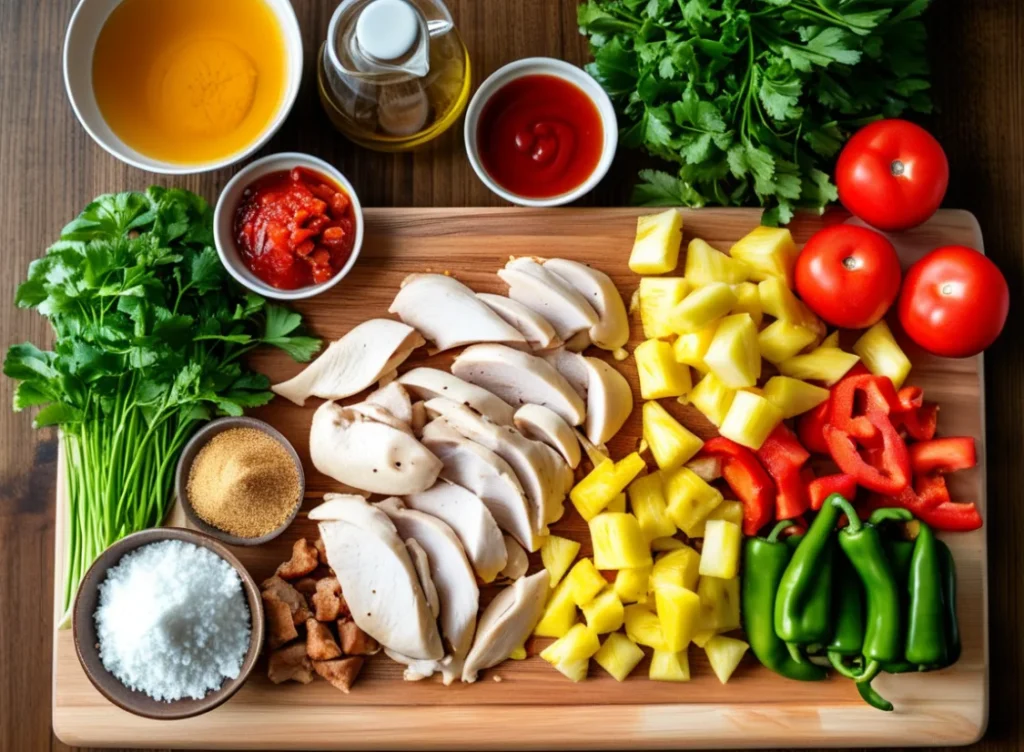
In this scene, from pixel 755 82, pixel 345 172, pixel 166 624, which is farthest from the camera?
pixel 345 172

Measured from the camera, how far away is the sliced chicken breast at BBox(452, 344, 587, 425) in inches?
94.0

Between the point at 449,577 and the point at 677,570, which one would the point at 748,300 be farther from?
the point at 449,577

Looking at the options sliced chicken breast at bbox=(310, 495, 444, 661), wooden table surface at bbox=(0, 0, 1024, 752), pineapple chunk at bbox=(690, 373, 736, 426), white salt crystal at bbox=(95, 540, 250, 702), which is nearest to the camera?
white salt crystal at bbox=(95, 540, 250, 702)

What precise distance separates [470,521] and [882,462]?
1.07 m

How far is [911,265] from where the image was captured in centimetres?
251

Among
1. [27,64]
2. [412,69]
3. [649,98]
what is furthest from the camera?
[27,64]

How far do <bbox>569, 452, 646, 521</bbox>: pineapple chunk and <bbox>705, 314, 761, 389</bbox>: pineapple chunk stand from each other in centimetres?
31

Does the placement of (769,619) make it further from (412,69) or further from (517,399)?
(412,69)

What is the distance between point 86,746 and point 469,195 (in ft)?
5.79

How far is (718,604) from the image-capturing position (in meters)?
2.39

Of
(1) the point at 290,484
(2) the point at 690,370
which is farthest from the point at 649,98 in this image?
(1) the point at 290,484

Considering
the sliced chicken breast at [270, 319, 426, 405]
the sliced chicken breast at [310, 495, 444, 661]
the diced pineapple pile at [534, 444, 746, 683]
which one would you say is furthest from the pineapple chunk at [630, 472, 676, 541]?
the sliced chicken breast at [270, 319, 426, 405]

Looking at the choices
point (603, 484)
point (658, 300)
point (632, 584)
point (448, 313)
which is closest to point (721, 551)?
point (632, 584)

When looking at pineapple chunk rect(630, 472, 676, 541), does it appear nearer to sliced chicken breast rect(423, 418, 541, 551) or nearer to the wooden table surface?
sliced chicken breast rect(423, 418, 541, 551)
